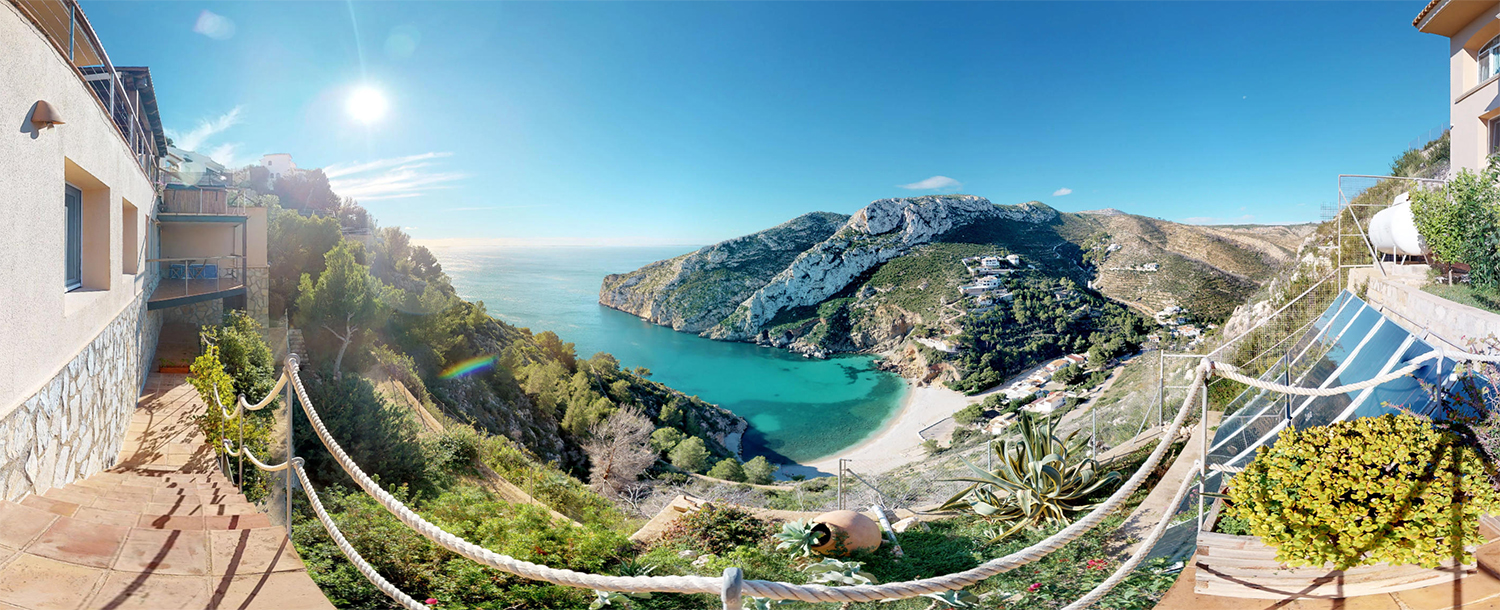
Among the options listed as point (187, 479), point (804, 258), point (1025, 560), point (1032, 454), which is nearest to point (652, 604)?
point (1025, 560)

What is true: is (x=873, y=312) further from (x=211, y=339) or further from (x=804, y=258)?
(x=211, y=339)

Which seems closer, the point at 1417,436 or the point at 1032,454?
the point at 1417,436

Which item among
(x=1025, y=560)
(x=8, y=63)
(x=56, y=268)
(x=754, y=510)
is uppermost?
(x=8, y=63)

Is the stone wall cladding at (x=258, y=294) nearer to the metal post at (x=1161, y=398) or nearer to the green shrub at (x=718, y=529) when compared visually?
the green shrub at (x=718, y=529)

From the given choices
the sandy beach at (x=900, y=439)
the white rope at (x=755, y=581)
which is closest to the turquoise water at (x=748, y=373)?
the sandy beach at (x=900, y=439)

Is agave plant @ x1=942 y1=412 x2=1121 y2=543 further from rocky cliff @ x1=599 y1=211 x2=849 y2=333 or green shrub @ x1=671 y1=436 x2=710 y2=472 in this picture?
rocky cliff @ x1=599 y1=211 x2=849 y2=333

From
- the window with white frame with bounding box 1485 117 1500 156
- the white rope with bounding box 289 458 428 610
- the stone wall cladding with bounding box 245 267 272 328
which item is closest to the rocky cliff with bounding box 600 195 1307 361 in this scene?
the window with white frame with bounding box 1485 117 1500 156

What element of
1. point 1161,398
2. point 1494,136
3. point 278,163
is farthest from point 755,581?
point 278,163

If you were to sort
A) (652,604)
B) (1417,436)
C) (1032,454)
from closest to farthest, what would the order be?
(1417,436), (652,604), (1032,454)
